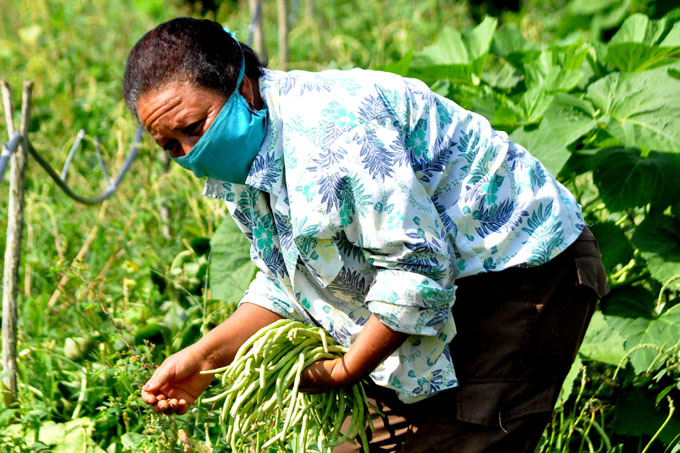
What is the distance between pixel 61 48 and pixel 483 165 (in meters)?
5.02

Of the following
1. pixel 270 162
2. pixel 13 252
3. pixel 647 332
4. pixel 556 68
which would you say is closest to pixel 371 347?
pixel 270 162

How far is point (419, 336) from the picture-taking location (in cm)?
170

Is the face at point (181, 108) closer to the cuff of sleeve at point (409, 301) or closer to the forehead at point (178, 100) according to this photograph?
the forehead at point (178, 100)

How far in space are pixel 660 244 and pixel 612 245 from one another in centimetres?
14

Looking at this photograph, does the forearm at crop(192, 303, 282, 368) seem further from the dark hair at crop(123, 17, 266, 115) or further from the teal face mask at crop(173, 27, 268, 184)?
the dark hair at crop(123, 17, 266, 115)

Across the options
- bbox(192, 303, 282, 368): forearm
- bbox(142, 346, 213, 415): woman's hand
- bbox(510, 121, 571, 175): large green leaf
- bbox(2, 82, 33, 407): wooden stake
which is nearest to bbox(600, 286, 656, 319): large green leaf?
bbox(510, 121, 571, 175): large green leaf

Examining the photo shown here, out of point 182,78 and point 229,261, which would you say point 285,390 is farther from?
point 229,261

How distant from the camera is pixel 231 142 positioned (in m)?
1.59

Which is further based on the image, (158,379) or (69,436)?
(69,436)

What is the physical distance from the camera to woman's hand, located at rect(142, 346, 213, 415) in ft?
6.18

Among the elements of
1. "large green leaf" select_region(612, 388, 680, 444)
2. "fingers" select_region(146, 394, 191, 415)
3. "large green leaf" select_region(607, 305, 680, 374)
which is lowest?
"large green leaf" select_region(612, 388, 680, 444)

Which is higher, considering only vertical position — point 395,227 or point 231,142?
point 231,142

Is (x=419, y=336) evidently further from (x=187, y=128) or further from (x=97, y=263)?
(x=97, y=263)

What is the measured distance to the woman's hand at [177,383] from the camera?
1885 millimetres
